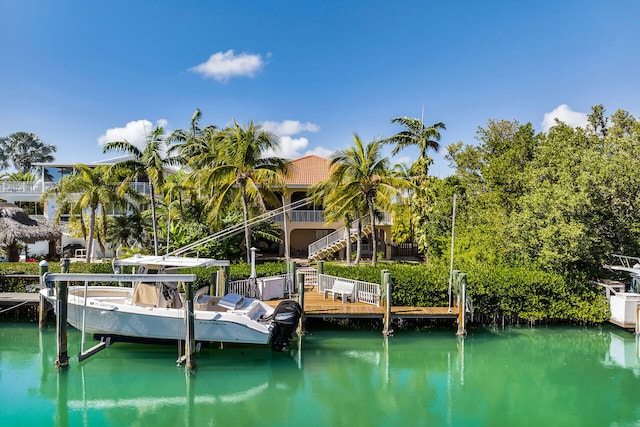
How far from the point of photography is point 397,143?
27547 millimetres

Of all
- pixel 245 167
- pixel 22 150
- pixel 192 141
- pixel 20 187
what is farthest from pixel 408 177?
pixel 22 150

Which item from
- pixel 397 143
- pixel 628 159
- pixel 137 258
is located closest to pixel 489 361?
pixel 628 159

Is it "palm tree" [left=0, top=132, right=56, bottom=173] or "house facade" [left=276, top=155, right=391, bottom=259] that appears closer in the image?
"house facade" [left=276, top=155, right=391, bottom=259]

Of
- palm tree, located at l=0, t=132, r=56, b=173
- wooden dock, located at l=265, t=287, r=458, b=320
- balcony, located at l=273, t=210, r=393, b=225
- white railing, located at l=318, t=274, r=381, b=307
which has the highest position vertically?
palm tree, located at l=0, t=132, r=56, b=173

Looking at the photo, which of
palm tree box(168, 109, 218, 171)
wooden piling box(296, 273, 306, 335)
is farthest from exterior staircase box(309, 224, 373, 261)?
wooden piling box(296, 273, 306, 335)

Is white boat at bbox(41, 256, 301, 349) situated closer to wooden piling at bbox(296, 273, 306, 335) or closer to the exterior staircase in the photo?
wooden piling at bbox(296, 273, 306, 335)

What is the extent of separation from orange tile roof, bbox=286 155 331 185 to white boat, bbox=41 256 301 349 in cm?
1758

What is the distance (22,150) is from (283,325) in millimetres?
67012

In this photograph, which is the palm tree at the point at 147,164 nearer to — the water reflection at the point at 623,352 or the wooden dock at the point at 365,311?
the wooden dock at the point at 365,311

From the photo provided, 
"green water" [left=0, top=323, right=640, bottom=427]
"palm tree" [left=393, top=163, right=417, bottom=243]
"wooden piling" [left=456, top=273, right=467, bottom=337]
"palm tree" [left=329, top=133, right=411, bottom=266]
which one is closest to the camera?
"green water" [left=0, top=323, right=640, bottom=427]

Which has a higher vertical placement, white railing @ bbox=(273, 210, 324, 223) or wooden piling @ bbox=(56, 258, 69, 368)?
white railing @ bbox=(273, 210, 324, 223)

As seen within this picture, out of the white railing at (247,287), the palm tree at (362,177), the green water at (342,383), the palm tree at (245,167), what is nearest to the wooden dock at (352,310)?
the white railing at (247,287)

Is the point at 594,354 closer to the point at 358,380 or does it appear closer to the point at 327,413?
the point at 358,380

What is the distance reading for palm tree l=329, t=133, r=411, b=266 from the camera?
2205 cm
